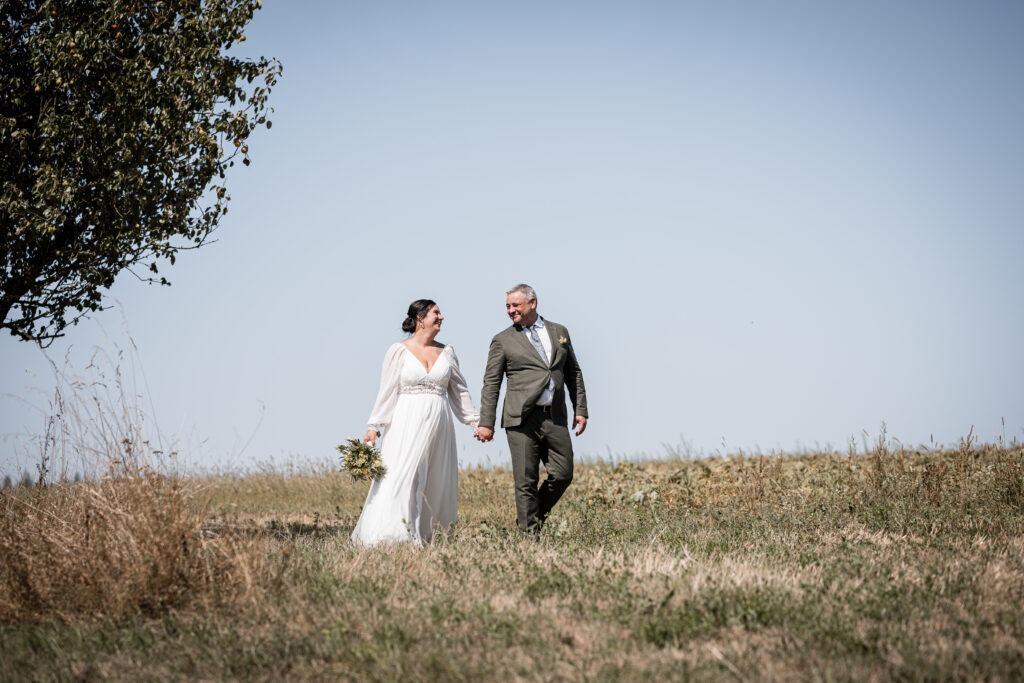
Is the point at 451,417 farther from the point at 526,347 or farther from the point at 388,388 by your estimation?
the point at 526,347

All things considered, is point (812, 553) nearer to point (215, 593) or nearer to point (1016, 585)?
point (1016, 585)

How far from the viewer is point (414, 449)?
11117 mm

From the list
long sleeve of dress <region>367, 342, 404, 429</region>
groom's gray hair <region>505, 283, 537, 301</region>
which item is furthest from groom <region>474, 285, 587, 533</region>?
long sleeve of dress <region>367, 342, 404, 429</region>

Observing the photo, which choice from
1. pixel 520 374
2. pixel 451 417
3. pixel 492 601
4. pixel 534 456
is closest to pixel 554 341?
pixel 520 374

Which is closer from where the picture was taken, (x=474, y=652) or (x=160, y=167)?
(x=474, y=652)

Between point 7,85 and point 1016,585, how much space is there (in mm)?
12027

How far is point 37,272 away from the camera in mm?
12328

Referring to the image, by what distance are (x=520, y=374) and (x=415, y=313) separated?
148 cm

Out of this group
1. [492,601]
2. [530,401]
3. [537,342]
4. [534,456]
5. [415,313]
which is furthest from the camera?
[415,313]

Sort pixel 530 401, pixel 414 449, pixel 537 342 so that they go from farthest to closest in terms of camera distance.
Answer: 1. pixel 414 449
2. pixel 537 342
3. pixel 530 401

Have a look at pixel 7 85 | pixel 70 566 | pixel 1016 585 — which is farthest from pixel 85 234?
pixel 1016 585

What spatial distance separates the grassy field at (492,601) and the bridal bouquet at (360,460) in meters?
1.09

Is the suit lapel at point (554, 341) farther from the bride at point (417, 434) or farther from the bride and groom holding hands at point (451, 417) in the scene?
the bride at point (417, 434)

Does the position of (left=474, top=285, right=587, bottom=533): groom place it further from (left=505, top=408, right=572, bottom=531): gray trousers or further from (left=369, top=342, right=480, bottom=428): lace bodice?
(left=369, top=342, right=480, bottom=428): lace bodice
